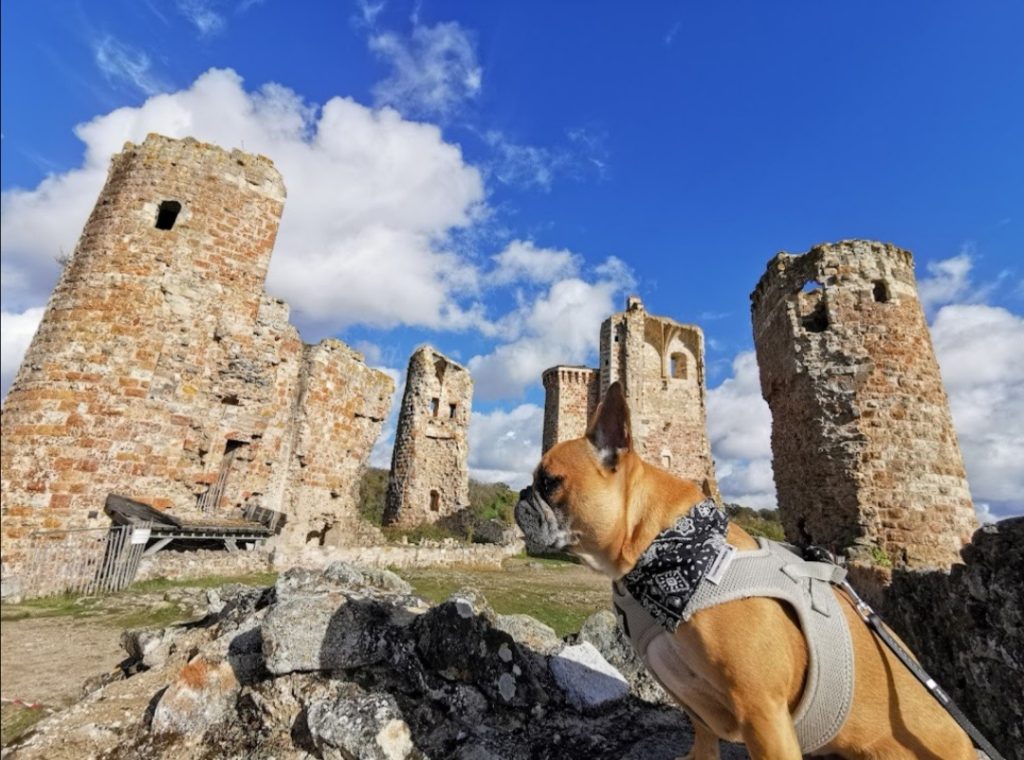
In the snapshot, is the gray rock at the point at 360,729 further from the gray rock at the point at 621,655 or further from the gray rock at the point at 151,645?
the gray rock at the point at 151,645

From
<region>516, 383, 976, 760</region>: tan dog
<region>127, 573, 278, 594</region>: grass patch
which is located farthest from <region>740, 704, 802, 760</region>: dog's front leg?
<region>127, 573, 278, 594</region>: grass patch

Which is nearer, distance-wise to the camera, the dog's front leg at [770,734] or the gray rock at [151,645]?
the dog's front leg at [770,734]

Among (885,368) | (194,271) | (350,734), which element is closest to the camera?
(350,734)

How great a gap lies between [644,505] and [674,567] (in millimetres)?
267

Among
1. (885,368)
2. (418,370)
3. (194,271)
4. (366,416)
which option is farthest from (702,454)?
(194,271)

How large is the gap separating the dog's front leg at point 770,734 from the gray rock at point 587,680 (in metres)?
1.36

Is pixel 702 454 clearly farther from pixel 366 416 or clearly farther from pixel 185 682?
pixel 185 682

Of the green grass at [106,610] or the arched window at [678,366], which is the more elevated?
the arched window at [678,366]

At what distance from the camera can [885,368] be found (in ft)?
23.4

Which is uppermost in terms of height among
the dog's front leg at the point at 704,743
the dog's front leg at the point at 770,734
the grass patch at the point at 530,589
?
the dog's front leg at the point at 770,734

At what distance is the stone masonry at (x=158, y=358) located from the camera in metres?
8.23

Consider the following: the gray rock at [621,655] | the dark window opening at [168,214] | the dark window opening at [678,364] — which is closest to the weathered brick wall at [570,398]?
the dark window opening at [678,364]

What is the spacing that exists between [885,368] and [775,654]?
703 cm

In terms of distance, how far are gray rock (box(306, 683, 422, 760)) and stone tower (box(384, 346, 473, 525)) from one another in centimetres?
2050
